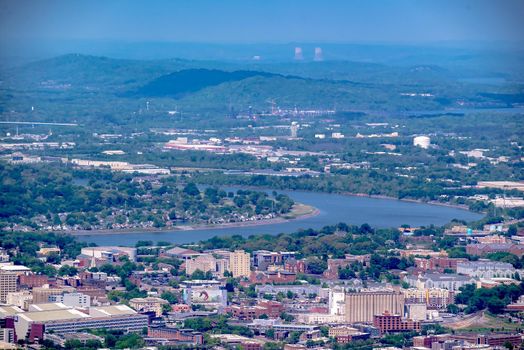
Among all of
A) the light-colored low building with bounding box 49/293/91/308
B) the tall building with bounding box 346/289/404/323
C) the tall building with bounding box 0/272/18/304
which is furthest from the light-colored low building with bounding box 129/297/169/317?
the tall building with bounding box 346/289/404/323

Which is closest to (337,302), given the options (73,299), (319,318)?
(319,318)

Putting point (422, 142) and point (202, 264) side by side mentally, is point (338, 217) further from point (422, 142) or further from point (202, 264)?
point (422, 142)

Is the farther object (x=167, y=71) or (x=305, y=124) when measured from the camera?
(x=167, y=71)

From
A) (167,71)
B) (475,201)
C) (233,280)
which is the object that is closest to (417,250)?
(233,280)

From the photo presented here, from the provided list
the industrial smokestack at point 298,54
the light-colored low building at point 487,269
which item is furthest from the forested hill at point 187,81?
the light-colored low building at point 487,269

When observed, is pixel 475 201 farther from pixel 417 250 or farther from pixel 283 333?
pixel 283 333

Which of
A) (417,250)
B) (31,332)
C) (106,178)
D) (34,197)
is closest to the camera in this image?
(31,332)
